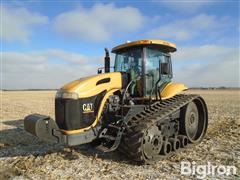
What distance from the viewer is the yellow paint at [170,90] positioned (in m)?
7.86

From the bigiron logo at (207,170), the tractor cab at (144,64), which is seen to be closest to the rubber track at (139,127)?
the tractor cab at (144,64)

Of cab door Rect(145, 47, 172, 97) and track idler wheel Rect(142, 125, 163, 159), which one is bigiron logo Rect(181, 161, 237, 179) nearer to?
track idler wheel Rect(142, 125, 163, 159)

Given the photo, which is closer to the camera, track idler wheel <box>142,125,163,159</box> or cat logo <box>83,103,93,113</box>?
cat logo <box>83,103,93,113</box>

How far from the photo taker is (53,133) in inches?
232

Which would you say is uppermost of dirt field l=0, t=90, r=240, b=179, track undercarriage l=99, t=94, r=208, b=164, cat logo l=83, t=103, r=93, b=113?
cat logo l=83, t=103, r=93, b=113

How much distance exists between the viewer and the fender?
787 cm

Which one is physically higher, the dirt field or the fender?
the fender

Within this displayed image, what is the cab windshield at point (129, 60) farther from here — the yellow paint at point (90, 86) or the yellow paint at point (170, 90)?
the yellow paint at point (170, 90)

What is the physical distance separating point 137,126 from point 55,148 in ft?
11.0

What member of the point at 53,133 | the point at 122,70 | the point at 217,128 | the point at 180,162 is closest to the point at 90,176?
the point at 53,133

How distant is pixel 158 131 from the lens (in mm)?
6859

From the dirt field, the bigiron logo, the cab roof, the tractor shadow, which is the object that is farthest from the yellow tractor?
the bigiron logo

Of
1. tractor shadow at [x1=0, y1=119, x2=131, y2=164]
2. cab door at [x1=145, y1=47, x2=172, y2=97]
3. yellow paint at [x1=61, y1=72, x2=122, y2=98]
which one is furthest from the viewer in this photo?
cab door at [x1=145, y1=47, x2=172, y2=97]

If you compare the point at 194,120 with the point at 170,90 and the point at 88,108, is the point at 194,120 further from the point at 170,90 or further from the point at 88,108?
the point at 88,108
